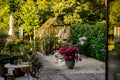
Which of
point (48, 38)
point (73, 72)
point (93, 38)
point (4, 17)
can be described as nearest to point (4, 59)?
point (73, 72)

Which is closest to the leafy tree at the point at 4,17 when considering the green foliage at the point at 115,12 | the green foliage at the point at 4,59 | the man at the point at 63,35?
the man at the point at 63,35

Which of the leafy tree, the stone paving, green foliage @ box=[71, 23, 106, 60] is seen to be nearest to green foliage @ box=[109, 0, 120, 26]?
the stone paving

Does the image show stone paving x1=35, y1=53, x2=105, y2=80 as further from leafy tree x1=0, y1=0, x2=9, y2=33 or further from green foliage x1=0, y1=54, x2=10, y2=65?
leafy tree x1=0, y1=0, x2=9, y2=33

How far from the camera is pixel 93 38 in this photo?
13.6 m

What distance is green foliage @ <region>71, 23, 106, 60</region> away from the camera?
499 inches

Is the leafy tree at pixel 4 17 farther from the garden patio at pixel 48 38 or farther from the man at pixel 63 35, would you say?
the man at pixel 63 35

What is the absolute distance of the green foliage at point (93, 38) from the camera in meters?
12.7

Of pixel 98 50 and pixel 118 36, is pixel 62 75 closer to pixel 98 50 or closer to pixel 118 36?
pixel 98 50

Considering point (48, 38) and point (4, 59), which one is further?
point (48, 38)

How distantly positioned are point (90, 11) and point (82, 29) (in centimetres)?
632

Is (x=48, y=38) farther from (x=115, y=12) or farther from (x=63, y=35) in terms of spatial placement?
(x=115, y=12)

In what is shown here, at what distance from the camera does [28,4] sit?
73.2 ft

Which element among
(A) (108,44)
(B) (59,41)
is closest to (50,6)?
(B) (59,41)

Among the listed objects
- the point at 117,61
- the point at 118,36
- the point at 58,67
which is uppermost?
the point at 118,36
